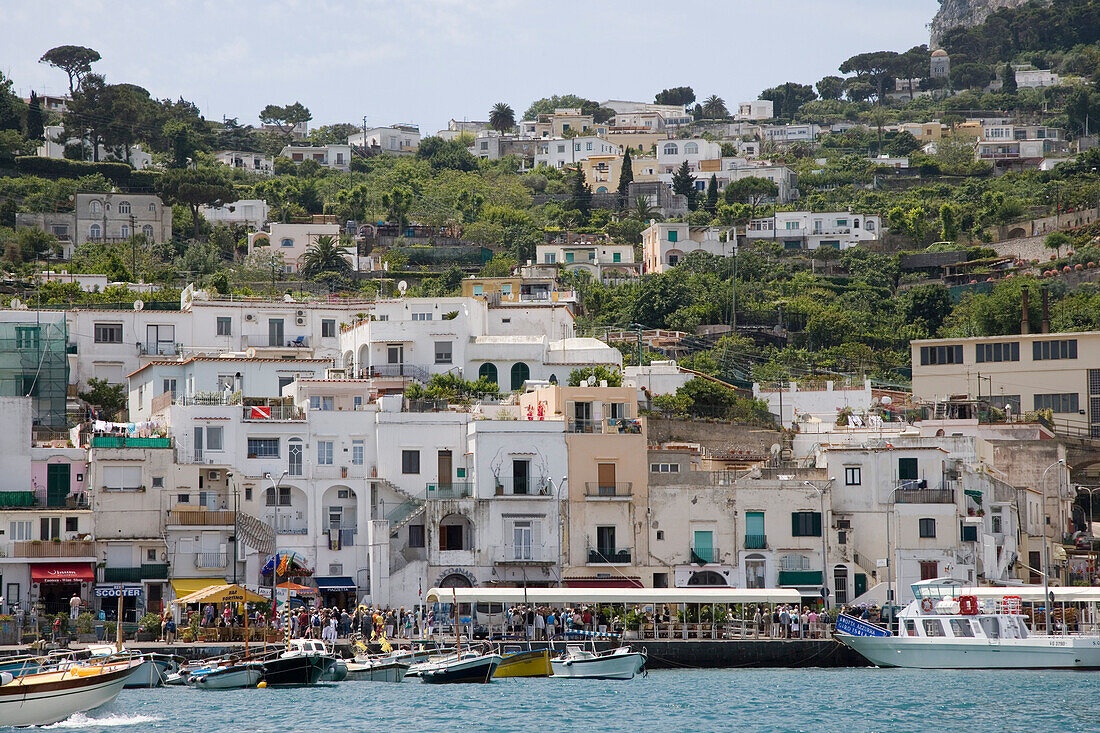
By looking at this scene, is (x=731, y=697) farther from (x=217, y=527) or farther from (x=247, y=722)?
(x=217, y=527)

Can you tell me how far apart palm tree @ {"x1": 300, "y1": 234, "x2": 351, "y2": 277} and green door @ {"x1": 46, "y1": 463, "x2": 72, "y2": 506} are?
179 feet

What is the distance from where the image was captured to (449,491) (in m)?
63.7

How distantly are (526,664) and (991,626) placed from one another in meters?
15.8

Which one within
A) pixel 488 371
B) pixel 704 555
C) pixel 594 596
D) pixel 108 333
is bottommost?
pixel 594 596

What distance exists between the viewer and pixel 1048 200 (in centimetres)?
13638

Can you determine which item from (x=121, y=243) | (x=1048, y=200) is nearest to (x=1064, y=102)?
(x=1048, y=200)

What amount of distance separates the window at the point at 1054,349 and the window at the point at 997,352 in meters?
0.95

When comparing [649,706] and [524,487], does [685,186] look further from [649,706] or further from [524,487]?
[649,706]

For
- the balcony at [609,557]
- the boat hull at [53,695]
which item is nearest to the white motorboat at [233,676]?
the boat hull at [53,695]

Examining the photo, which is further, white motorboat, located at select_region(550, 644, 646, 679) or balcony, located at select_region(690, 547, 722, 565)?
balcony, located at select_region(690, 547, 722, 565)

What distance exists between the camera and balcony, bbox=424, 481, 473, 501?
6350 centimetres

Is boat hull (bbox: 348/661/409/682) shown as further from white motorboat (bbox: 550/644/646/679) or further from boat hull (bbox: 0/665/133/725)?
boat hull (bbox: 0/665/133/725)

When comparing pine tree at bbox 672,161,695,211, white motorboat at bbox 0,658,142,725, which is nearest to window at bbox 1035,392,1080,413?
white motorboat at bbox 0,658,142,725

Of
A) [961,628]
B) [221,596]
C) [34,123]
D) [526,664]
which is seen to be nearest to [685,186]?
[34,123]
